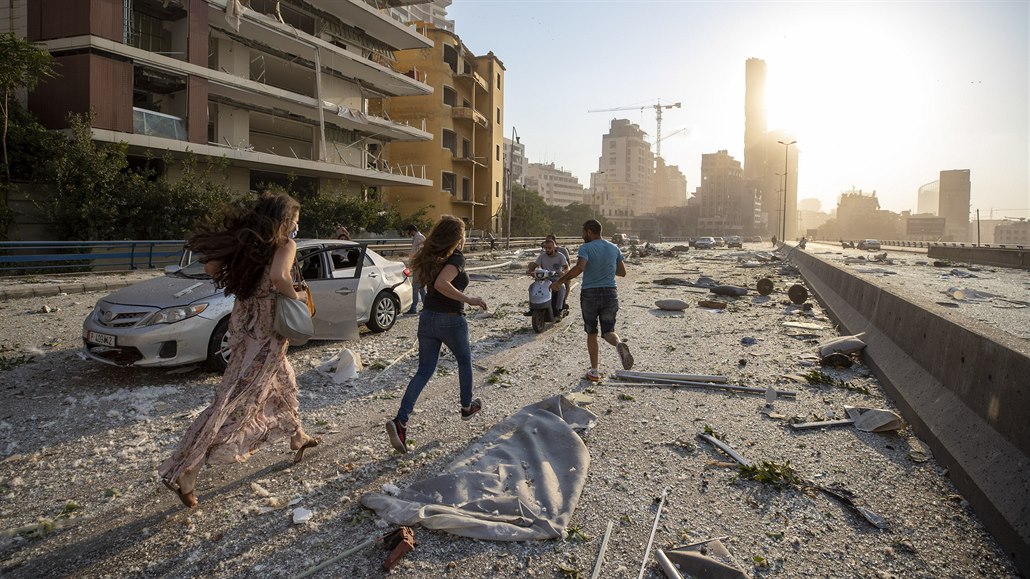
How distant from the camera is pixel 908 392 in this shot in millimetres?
5180

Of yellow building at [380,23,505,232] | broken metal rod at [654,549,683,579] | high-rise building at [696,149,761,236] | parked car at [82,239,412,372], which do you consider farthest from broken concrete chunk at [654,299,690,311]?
high-rise building at [696,149,761,236]

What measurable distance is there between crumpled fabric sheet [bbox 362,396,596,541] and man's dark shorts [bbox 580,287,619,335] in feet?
8.09

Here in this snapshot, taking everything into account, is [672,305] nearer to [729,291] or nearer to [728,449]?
[729,291]

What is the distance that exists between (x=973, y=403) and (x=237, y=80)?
3015 centimetres

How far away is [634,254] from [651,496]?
35463 millimetres

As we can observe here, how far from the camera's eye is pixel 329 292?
741 cm

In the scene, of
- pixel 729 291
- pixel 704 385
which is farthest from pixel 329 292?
pixel 729 291

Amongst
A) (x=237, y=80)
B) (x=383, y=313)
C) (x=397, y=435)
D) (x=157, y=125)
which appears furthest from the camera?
(x=237, y=80)

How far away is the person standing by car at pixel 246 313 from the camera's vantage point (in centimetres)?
346

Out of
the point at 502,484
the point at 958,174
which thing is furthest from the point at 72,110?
the point at 958,174

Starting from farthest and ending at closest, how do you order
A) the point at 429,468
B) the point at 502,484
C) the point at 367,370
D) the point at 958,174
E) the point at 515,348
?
the point at 958,174, the point at 515,348, the point at 367,370, the point at 429,468, the point at 502,484

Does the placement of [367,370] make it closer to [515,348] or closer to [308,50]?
[515,348]

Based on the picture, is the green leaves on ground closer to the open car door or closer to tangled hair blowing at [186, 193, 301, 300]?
tangled hair blowing at [186, 193, 301, 300]

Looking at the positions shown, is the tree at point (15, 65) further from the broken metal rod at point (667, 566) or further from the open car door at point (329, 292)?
the broken metal rod at point (667, 566)
